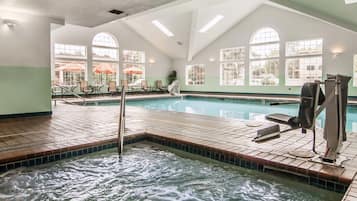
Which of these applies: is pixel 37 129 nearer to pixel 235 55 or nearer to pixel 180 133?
pixel 180 133

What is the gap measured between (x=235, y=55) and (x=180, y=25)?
3372 millimetres

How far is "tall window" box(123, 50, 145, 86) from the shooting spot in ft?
47.3

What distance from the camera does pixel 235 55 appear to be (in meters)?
13.8

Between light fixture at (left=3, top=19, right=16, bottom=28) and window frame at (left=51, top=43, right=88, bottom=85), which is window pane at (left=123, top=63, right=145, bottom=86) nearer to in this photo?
window frame at (left=51, top=43, right=88, bottom=85)

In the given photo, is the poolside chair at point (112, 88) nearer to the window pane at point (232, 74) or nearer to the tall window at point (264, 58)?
the window pane at point (232, 74)

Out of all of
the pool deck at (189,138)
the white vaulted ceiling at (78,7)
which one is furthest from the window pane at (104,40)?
the pool deck at (189,138)

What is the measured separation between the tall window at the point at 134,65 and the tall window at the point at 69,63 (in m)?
2.20

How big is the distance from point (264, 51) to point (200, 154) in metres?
10.6

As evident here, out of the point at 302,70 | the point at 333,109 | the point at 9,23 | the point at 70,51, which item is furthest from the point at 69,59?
the point at 333,109

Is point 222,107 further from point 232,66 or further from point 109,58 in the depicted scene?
point 109,58

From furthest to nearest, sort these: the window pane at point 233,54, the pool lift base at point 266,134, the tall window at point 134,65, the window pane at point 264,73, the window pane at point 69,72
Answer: the tall window at point 134,65
the window pane at point 233,54
the window pane at point 264,73
the window pane at point 69,72
the pool lift base at point 266,134

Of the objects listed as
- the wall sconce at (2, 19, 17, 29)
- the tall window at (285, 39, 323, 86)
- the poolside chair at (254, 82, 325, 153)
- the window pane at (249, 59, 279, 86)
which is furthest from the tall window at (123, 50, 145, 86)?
the poolside chair at (254, 82, 325, 153)

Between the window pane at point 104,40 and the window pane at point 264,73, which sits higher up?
the window pane at point 104,40

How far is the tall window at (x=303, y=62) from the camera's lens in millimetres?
11312
